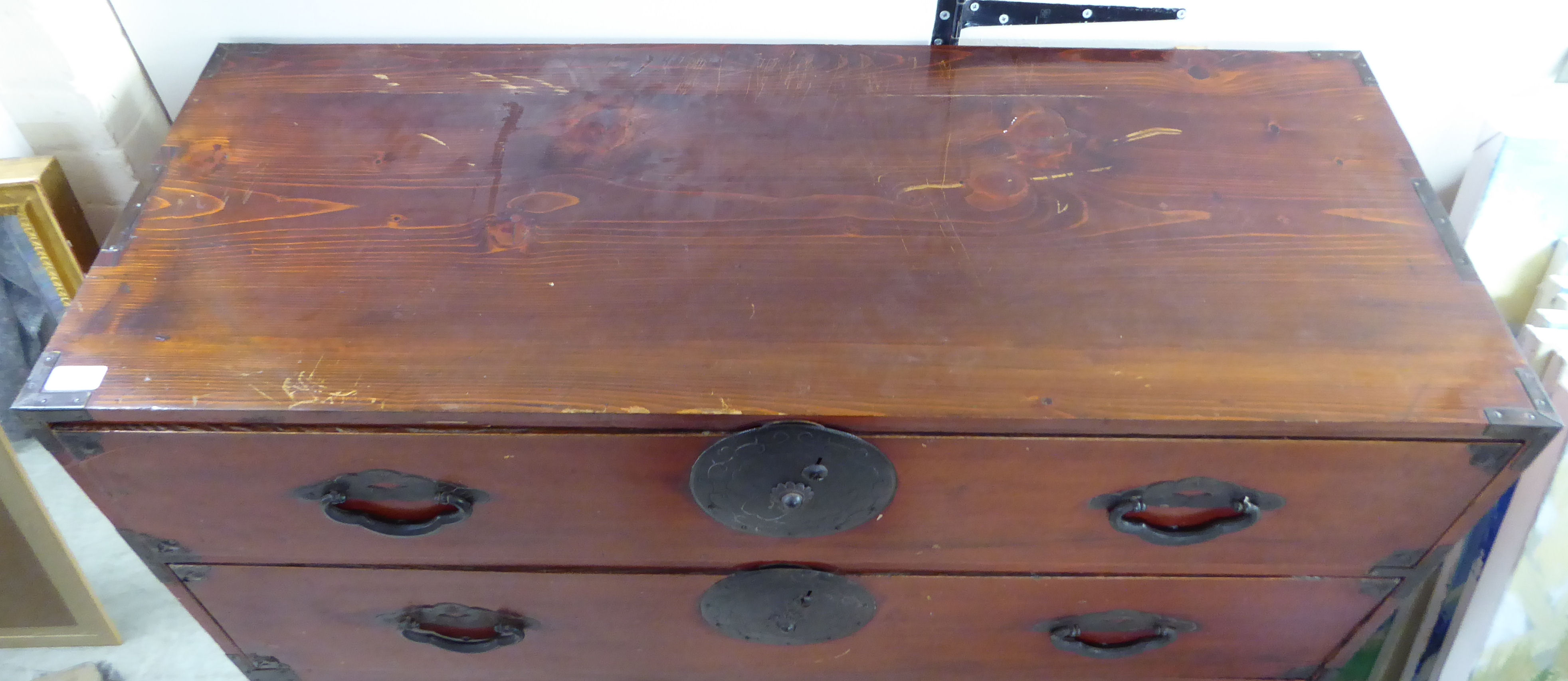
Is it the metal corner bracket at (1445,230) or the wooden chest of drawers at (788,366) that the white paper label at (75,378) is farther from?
the metal corner bracket at (1445,230)

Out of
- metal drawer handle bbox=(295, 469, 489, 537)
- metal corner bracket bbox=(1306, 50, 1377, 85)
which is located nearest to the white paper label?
metal drawer handle bbox=(295, 469, 489, 537)

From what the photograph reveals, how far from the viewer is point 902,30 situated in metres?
1.08

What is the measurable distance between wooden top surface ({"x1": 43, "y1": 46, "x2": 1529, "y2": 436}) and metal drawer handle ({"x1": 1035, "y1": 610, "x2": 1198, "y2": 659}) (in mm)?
328

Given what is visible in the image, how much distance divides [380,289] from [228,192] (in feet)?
0.76

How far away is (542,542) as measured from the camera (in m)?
0.88

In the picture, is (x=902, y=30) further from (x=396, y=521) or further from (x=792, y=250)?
(x=396, y=521)

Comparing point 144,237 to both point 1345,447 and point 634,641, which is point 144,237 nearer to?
point 634,641

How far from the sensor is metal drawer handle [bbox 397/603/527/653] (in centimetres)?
98

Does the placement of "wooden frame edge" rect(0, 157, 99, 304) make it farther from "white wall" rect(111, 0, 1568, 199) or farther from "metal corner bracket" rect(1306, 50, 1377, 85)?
"metal corner bracket" rect(1306, 50, 1377, 85)

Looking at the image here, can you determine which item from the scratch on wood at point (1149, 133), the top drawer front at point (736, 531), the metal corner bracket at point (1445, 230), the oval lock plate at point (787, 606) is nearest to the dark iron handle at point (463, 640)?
the top drawer front at point (736, 531)

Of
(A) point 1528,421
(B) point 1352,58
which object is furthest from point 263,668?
(B) point 1352,58

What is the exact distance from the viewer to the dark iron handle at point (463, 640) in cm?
98

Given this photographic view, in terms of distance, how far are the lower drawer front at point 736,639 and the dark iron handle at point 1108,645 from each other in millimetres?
18

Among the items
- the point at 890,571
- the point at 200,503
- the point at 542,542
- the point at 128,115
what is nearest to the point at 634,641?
the point at 542,542
